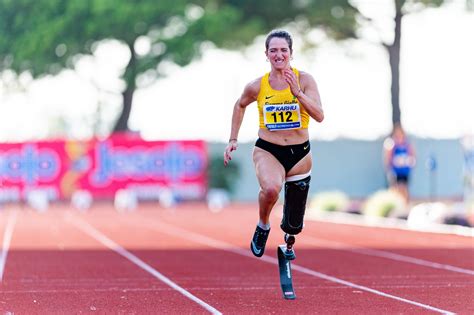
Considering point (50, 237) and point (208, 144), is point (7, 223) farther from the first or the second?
point (208, 144)

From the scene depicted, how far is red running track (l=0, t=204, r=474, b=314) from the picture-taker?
12000mm

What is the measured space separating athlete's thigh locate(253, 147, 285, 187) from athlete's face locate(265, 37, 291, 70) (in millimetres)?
823

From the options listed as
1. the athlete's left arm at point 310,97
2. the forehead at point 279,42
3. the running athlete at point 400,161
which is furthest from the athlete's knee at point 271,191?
the running athlete at point 400,161

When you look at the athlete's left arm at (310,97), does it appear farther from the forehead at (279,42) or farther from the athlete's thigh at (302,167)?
the athlete's thigh at (302,167)

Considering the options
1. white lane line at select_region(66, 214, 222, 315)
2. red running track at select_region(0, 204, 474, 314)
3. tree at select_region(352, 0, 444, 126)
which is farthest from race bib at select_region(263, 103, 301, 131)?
tree at select_region(352, 0, 444, 126)

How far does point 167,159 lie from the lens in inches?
1928

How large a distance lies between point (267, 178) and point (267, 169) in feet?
0.33

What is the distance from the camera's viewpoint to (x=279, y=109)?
39.3ft

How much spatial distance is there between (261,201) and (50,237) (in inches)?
576

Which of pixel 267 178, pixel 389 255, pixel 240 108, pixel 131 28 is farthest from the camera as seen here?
pixel 131 28

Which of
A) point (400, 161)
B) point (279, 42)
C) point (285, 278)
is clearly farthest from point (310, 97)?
point (400, 161)

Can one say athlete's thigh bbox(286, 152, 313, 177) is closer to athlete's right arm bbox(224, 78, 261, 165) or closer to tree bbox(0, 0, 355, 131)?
athlete's right arm bbox(224, 78, 261, 165)

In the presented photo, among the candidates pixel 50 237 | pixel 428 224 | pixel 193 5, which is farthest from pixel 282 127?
pixel 193 5

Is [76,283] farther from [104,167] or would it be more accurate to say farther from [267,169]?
[104,167]
